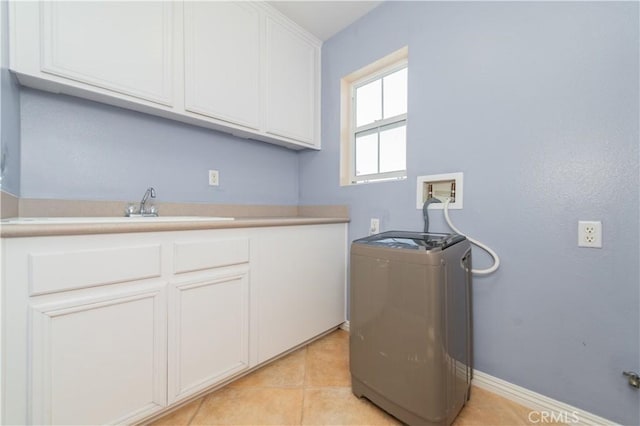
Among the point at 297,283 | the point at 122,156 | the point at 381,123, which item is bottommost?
the point at 297,283

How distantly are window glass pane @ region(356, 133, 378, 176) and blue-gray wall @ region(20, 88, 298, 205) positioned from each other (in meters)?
0.83

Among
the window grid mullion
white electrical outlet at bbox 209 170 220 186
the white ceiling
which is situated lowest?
white electrical outlet at bbox 209 170 220 186

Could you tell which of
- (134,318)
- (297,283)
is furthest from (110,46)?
(297,283)

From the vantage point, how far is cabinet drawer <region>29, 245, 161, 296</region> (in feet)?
2.69

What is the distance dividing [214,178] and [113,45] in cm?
90

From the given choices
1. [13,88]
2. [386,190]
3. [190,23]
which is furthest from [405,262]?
[13,88]

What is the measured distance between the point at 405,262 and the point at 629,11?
1319 mm

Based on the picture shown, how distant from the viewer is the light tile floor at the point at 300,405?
1.13 meters

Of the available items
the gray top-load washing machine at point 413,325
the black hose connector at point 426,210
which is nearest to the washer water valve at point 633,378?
the gray top-load washing machine at point 413,325

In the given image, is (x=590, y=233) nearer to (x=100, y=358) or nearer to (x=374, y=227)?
(x=374, y=227)

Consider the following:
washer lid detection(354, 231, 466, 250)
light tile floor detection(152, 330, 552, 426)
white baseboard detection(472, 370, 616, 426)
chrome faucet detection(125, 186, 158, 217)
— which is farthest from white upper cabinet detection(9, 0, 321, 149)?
white baseboard detection(472, 370, 616, 426)

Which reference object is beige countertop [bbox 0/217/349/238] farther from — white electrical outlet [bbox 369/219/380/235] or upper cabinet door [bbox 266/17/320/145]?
upper cabinet door [bbox 266/17/320/145]

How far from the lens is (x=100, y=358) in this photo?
0.94 metres

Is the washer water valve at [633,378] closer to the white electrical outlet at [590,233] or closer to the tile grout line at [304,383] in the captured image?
the white electrical outlet at [590,233]
